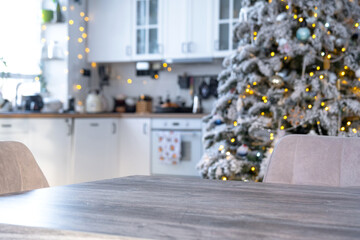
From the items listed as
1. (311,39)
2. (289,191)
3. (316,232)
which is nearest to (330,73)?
(311,39)

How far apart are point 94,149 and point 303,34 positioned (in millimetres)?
2521

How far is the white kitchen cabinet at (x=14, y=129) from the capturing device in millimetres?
4148

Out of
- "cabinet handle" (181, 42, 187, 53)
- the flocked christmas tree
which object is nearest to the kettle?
"cabinet handle" (181, 42, 187, 53)

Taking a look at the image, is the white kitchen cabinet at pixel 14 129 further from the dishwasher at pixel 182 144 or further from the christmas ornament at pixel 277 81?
the christmas ornament at pixel 277 81

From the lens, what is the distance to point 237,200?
94cm

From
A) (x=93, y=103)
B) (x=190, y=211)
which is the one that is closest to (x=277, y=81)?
(x=93, y=103)

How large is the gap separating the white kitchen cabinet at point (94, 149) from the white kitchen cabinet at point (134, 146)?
0.08m

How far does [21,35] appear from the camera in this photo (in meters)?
5.41

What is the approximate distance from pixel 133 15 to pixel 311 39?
2719 millimetres

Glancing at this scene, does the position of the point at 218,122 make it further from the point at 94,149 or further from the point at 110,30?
the point at 110,30

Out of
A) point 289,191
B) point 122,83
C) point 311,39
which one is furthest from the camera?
point 122,83

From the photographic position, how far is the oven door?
5148 mm

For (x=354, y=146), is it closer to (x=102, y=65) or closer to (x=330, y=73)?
(x=330, y=73)

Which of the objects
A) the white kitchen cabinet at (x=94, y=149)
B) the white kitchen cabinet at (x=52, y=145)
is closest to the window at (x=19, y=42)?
the white kitchen cabinet at (x=52, y=145)
